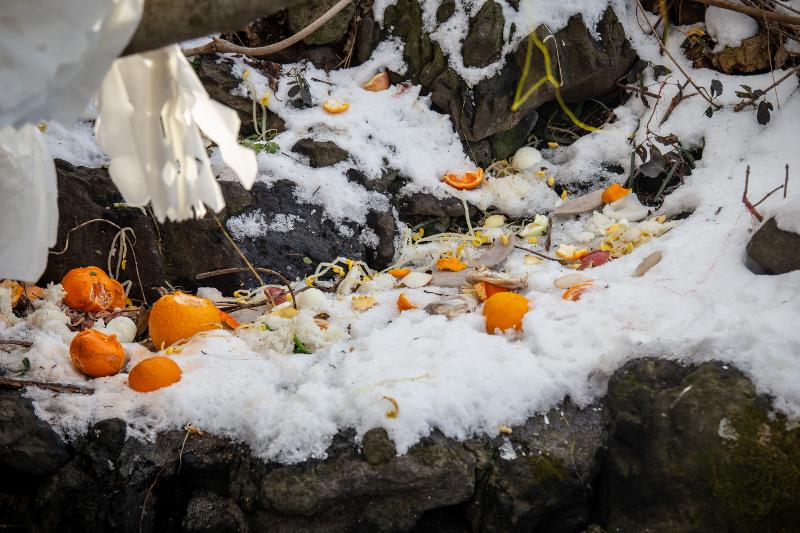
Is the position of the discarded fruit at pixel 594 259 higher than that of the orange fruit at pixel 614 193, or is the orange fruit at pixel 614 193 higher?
the discarded fruit at pixel 594 259

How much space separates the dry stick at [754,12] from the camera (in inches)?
165

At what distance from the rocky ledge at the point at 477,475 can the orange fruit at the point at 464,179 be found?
207 cm

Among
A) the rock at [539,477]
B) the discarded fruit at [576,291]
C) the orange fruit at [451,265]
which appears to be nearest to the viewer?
the rock at [539,477]

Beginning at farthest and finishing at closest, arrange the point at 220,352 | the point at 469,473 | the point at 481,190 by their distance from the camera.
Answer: the point at 481,190 → the point at 220,352 → the point at 469,473

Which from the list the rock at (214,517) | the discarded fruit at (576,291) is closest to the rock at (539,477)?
the discarded fruit at (576,291)

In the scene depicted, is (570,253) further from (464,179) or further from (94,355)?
(94,355)

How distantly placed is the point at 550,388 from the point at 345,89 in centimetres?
286

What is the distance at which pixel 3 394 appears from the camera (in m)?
2.52

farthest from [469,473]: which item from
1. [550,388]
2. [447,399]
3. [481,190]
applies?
[481,190]

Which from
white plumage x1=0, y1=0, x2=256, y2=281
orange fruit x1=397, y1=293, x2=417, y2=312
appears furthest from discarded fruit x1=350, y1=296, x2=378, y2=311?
white plumage x1=0, y1=0, x2=256, y2=281

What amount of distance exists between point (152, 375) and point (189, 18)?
5.25ft

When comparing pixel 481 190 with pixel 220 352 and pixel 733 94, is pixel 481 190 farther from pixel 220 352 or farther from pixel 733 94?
pixel 220 352

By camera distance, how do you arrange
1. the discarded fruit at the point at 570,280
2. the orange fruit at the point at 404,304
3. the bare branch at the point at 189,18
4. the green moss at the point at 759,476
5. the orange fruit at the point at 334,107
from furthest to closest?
the orange fruit at the point at 334,107
the orange fruit at the point at 404,304
the discarded fruit at the point at 570,280
the green moss at the point at 759,476
the bare branch at the point at 189,18

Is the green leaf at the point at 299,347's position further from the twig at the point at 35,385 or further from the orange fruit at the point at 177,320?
the twig at the point at 35,385
